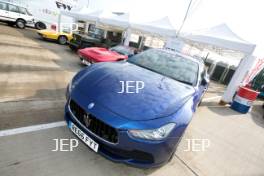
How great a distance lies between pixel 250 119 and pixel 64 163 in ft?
22.1

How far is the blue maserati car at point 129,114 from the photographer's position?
2.12m

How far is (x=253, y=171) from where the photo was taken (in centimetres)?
348

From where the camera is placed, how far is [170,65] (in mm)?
3738

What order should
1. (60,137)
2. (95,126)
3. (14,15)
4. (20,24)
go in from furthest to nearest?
(20,24), (14,15), (60,137), (95,126)

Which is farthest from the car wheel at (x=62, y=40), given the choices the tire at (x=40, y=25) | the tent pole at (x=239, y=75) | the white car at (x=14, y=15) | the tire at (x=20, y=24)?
the tent pole at (x=239, y=75)

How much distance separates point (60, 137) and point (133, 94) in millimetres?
1398

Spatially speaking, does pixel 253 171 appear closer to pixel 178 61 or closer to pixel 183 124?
pixel 183 124

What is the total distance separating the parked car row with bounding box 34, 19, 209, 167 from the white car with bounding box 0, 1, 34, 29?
14761 mm

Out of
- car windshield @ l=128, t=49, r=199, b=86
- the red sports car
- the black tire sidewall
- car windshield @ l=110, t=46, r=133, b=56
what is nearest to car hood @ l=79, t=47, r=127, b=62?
the red sports car

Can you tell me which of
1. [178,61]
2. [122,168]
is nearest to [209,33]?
[178,61]

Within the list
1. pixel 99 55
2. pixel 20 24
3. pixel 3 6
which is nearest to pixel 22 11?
pixel 20 24

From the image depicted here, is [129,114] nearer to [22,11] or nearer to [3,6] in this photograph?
[3,6]

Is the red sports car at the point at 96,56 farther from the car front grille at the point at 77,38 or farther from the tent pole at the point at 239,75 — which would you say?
the tent pole at the point at 239,75

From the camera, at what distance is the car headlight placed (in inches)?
82.9
